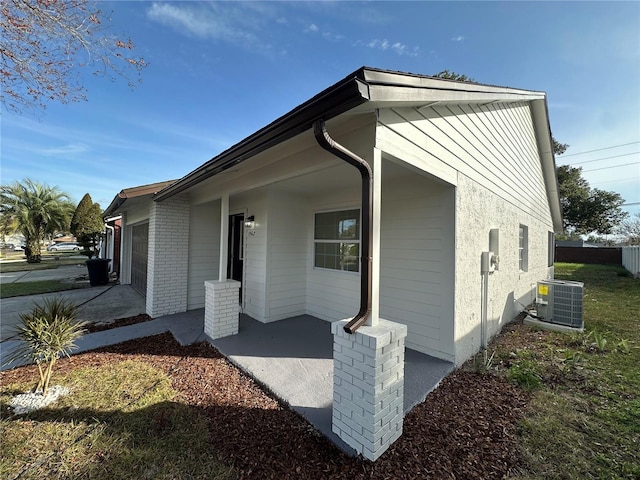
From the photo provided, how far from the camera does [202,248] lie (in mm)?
6730

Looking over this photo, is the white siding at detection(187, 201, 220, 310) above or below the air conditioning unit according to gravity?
above

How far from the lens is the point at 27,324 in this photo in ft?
9.84

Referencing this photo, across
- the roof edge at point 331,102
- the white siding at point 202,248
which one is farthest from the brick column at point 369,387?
the white siding at point 202,248

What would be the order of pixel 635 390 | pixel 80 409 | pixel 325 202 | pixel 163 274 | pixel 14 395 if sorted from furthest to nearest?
pixel 163 274
pixel 325 202
pixel 635 390
pixel 14 395
pixel 80 409

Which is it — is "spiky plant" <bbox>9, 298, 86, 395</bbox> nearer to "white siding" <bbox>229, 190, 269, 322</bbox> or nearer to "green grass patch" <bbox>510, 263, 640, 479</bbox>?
"white siding" <bbox>229, 190, 269, 322</bbox>

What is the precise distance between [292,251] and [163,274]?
311 cm

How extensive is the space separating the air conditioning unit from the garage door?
1043 centimetres

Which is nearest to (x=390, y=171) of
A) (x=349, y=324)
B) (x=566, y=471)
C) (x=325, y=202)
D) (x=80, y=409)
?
(x=325, y=202)

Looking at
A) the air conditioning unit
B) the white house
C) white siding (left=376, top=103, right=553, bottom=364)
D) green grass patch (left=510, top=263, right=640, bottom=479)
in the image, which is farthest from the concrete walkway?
the air conditioning unit

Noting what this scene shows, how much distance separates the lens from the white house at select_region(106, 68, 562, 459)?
7.73 ft

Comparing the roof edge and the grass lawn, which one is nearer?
the roof edge

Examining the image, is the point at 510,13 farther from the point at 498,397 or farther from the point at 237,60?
the point at 498,397

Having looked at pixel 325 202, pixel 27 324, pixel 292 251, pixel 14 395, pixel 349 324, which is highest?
pixel 325 202

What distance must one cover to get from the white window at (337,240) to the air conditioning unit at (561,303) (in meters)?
4.65
